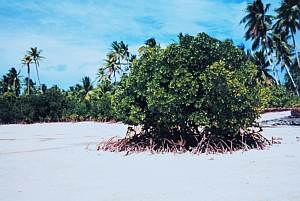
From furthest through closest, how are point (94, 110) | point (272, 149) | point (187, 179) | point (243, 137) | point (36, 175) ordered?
point (94, 110), point (243, 137), point (272, 149), point (36, 175), point (187, 179)

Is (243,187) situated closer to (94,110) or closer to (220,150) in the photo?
(220,150)

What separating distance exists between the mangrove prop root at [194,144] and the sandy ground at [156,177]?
20.8 inches

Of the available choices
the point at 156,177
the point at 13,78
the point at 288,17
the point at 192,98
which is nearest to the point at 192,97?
the point at 192,98

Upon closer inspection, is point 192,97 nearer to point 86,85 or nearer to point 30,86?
point 86,85

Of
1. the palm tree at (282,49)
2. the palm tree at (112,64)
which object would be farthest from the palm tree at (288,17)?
the palm tree at (112,64)

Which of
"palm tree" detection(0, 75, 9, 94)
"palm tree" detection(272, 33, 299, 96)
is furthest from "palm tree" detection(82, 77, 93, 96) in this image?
"palm tree" detection(272, 33, 299, 96)

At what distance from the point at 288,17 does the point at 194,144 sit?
35560 millimetres

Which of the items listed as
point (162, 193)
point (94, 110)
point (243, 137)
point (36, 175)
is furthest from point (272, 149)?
point (94, 110)

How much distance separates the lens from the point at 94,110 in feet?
138

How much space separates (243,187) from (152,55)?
23.5ft

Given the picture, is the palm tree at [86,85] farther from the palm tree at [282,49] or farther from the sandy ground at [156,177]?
the sandy ground at [156,177]

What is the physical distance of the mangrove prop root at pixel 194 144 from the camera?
1152 centimetres

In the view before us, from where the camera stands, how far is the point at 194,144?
1259cm

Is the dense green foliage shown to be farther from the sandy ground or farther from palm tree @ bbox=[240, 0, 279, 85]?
palm tree @ bbox=[240, 0, 279, 85]
